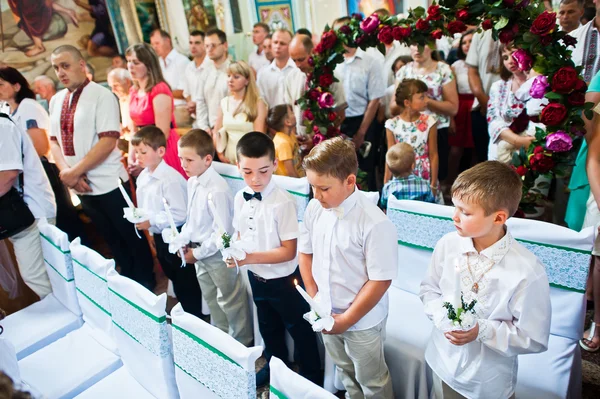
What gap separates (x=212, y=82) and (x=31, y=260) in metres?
2.46

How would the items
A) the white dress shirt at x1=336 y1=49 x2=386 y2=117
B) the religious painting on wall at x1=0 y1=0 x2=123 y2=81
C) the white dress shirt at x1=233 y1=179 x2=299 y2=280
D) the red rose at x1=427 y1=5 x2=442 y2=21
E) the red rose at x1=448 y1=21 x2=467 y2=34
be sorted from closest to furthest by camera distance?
the white dress shirt at x1=233 y1=179 x2=299 y2=280 < the red rose at x1=448 y1=21 x2=467 y2=34 < the red rose at x1=427 y1=5 x2=442 y2=21 < the white dress shirt at x1=336 y1=49 x2=386 y2=117 < the religious painting on wall at x1=0 y1=0 x2=123 y2=81

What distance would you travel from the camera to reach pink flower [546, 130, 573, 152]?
94.7 inches

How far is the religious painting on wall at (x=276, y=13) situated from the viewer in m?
6.81

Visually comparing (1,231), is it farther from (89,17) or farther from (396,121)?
(89,17)

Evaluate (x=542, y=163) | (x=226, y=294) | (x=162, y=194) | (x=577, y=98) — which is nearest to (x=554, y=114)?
(x=577, y=98)

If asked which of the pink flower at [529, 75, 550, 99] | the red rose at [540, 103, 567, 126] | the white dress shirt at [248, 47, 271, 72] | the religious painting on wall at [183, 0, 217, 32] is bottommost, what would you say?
the red rose at [540, 103, 567, 126]

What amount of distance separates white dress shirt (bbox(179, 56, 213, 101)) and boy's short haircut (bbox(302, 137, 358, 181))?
10.4 feet

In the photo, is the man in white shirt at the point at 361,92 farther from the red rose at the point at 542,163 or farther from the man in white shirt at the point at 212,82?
the red rose at the point at 542,163

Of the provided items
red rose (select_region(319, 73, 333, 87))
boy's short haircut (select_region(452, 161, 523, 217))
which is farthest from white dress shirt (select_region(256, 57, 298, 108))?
boy's short haircut (select_region(452, 161, 523, 217))

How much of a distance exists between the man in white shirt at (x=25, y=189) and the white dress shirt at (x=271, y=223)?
1.28 metres

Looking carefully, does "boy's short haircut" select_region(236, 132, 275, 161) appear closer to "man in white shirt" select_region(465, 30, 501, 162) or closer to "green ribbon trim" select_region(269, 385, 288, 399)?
"green ribbon trim" select_region(269, 385, 288, 399)

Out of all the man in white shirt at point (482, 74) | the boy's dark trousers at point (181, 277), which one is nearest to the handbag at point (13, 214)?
the boy's dark trousers at point (181, 277)

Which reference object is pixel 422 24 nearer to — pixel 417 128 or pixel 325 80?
pixel 417 128

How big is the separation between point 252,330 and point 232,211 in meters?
0.77
